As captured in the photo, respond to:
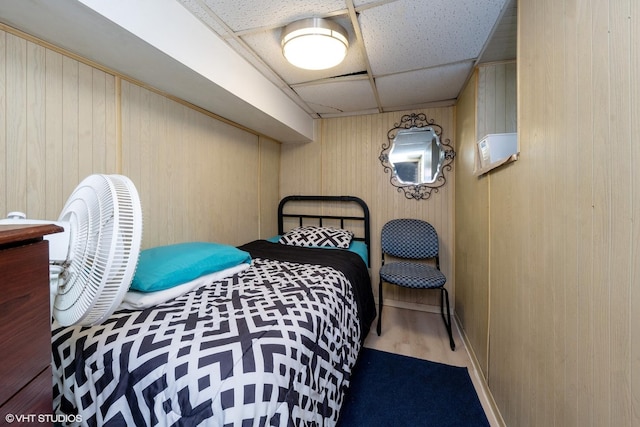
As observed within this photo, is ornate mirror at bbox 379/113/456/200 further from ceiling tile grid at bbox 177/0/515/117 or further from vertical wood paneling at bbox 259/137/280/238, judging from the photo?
vertical wood paneling at bbox 259/137/280/238

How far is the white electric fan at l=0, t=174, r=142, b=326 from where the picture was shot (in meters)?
0.64

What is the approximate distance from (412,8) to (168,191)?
1.84 meters

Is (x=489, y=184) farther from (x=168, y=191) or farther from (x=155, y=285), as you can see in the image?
(x=168, y=191)

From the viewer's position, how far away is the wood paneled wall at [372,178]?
100 inches

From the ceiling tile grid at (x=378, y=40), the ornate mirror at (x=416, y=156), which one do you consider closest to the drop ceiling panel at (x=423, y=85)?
the ceiling tile grid at (x=378, y=40)

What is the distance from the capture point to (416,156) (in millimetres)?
2598

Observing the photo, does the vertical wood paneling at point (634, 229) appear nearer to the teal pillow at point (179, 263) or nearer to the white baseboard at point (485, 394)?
the white baseboard at point (485, 394)

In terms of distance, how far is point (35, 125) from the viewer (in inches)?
43.8

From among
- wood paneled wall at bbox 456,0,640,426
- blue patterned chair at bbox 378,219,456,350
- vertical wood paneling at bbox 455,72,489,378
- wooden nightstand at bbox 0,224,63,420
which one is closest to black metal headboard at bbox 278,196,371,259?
blue patterned chair at bbox 378,219,456,350

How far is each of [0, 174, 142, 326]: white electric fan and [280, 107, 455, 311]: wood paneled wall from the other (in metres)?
2.32

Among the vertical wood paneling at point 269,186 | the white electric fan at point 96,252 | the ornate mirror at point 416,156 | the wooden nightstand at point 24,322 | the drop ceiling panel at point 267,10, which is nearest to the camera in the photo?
the wooden nightstand at point 24,322

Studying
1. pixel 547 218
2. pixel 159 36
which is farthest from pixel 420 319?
pixel 159 36

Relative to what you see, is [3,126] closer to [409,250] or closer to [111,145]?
[111,145]

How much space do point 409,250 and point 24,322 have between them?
8.13 feet
